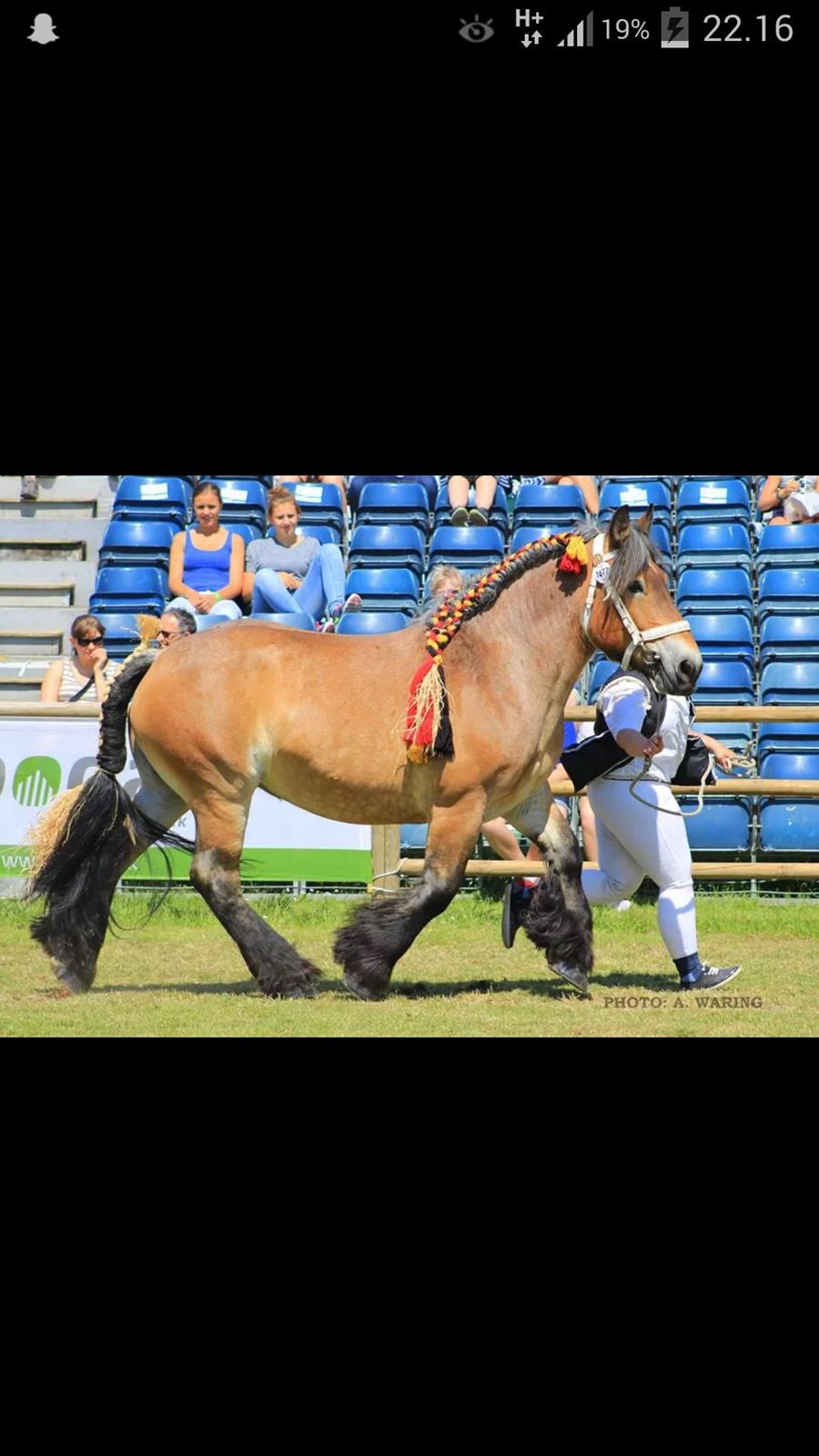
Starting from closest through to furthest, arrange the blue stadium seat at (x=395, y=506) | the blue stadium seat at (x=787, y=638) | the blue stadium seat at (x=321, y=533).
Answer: the blue stadium seat at (x=787, y=638)
the blue stadium seat at (x=321, y=533)
the blue stadium seat at (x=395, y=506)

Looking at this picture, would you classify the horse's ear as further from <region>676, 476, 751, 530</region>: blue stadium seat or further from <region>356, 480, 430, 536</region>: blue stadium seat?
<region>356, 480, 430, 536</region>: blue stadium seat

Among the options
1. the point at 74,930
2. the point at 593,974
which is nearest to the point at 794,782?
the point at 593,974

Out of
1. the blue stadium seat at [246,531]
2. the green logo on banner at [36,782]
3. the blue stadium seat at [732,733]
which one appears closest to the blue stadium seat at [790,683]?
the blue stadium seat at [732,733]

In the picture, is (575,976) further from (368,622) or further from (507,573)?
(368,622)

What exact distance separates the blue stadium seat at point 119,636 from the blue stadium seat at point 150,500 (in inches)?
38.6

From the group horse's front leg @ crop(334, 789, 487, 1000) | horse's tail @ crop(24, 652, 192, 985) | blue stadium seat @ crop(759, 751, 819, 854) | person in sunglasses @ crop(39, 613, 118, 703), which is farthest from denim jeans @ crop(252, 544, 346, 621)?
horse's front leg @ crop(334, 789, 487, 1000)

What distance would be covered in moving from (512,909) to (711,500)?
15.9ft

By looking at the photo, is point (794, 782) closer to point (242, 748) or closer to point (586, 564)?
point (586, 564)

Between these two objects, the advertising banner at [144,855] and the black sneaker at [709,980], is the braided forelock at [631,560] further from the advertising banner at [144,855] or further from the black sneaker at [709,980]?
the advertising banner at [144,855]

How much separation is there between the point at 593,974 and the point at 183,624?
316 centimetres

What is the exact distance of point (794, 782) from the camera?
821 cm

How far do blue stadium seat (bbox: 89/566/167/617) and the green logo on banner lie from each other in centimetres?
209

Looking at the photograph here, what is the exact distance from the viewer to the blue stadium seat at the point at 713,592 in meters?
10.1

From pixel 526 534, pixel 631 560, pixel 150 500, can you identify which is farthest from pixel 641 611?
pixel 150 500
